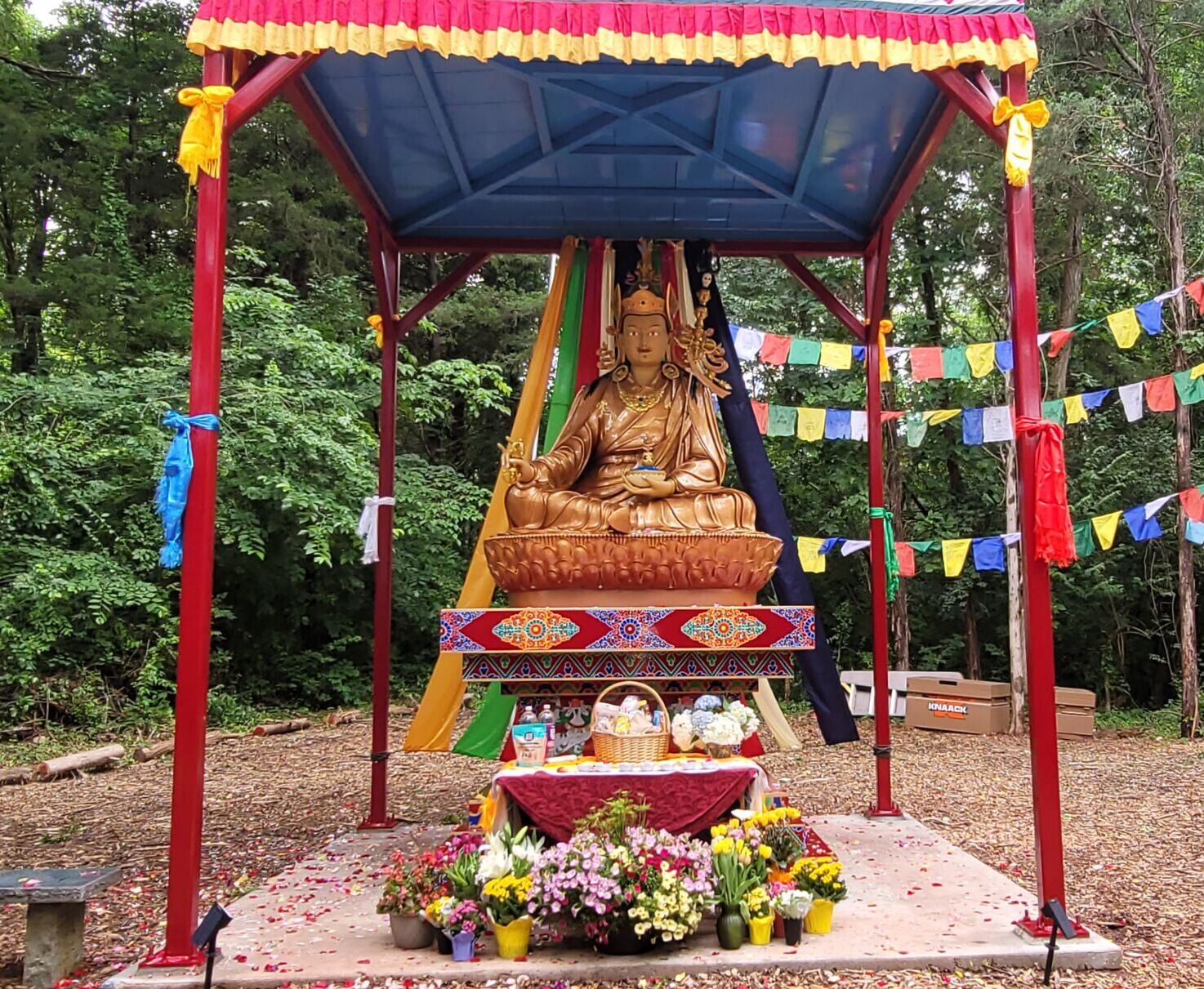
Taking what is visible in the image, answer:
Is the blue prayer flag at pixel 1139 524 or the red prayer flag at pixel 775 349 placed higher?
the red prayer flag at pixel 775 349

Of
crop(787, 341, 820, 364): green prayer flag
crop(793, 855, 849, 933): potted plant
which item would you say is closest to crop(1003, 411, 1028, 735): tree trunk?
crop(787, 341, 820, 364): green prayer flag

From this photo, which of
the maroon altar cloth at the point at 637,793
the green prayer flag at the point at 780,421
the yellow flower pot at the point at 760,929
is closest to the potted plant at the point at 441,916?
the maroon altar cloth at the point at 637,793

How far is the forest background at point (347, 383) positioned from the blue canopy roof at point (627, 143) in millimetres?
4912

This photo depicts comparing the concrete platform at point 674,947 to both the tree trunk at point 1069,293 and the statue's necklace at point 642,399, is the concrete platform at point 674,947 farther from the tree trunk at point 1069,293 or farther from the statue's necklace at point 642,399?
the tree trunk at point 1069,293

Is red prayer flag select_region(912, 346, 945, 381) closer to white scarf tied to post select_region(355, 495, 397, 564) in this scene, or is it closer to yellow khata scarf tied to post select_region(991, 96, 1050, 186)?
white scarf tied to post select_region(355, 495, 397, 564)

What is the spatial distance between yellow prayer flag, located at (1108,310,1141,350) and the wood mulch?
3.84 m

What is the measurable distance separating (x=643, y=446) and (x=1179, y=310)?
24.9ft

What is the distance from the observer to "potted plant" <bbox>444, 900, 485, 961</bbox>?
3951mm

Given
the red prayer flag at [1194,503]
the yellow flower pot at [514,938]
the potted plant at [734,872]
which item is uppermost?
the red prayer flag at [1194,503]

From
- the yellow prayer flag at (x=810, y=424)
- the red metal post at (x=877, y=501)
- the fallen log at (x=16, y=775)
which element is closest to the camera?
the red metal post at (x=877, y=501)

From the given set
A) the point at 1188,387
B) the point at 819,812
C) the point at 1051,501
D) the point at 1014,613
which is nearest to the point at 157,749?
the point at 819,812

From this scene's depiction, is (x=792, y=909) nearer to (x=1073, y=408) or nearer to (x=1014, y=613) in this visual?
(x=1073, y=408)

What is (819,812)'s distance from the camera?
7332 millimetres

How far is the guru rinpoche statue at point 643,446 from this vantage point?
626cm
